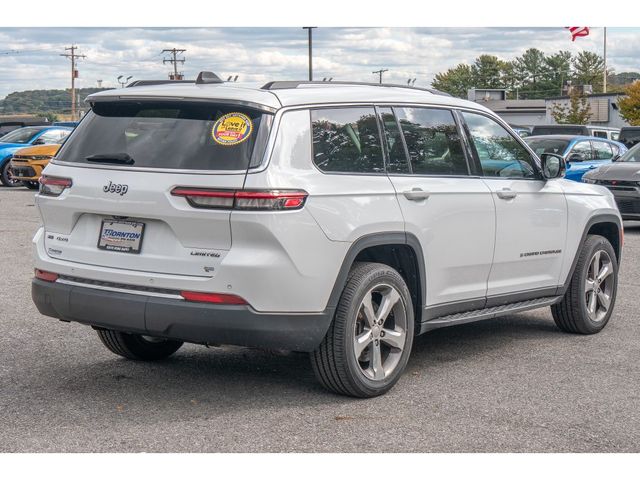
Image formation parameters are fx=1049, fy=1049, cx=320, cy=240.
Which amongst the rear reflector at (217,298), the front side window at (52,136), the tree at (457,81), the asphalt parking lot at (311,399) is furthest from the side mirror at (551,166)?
the tree at (457,81)

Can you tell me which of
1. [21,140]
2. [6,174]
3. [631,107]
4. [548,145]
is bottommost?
[6,174]

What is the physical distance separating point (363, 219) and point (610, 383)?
1.96m

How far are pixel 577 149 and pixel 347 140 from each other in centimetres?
1559

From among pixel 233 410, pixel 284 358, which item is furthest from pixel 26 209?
pixel 233 410

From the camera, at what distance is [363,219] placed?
5.93 m

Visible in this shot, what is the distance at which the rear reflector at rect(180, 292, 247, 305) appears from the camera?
547cm

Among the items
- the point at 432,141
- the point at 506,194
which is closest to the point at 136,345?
the point at 432,141

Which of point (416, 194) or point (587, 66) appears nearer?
point (416, 194)

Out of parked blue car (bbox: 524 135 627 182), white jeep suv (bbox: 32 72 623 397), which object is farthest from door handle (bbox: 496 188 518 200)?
parked blue car (bbox: 524 135 627 182)

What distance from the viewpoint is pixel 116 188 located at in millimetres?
5746

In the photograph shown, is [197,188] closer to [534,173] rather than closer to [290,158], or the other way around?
[290,158]

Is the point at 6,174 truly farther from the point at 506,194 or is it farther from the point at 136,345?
the point at 506,194

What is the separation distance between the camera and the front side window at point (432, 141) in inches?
259

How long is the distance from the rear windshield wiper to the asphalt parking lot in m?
1.36
